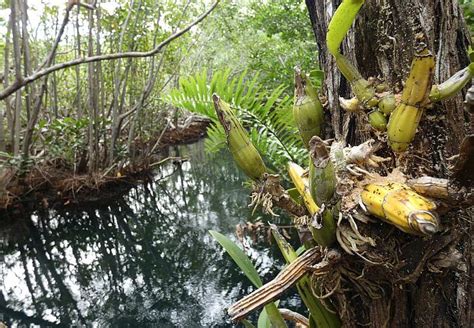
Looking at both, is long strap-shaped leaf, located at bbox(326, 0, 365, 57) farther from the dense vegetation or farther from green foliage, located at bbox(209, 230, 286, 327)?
green foliage, located at bbox(209, 230, 286, 327)

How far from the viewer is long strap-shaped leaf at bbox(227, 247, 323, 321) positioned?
0.47 meters

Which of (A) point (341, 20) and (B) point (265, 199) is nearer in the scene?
(A) point (341, 20)

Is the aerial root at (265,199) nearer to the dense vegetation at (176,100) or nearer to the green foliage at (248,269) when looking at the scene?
the dense vegetation at (176,100)

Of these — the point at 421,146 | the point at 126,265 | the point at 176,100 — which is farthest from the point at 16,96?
the point at 421,146

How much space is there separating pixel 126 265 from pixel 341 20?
3361 millimetres

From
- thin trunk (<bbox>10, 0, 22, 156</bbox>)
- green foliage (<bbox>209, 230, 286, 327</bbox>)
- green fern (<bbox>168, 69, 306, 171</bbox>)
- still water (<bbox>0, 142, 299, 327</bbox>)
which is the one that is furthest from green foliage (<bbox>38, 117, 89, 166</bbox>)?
green foliage (<bbox>209, 230, 286, 327</bbox>)

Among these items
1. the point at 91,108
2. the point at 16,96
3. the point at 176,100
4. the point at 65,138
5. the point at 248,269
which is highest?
the point at 16,96

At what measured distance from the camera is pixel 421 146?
1.57 feet

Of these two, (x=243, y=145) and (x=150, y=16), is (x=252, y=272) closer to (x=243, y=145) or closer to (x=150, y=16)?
(x=243, y=145)

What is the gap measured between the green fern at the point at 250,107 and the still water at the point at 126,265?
3.69 feet

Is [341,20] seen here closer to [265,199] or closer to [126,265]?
[265,199]

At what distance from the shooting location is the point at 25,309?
108 inches

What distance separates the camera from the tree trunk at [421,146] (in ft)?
1.51

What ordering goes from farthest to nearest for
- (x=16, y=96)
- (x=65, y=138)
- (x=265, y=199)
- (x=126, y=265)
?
(x=65, y=138)
(x=16, y=96)
(x=126, y=265)
(x=265, y=199)
